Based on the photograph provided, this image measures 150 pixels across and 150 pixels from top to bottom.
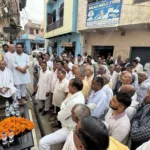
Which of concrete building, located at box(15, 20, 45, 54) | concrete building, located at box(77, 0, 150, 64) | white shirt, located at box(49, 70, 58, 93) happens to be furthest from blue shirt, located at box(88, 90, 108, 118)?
concrete building, located at box(15, 20, 45, 54)

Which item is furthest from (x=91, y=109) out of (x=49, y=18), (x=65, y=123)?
(x=49, y=18)

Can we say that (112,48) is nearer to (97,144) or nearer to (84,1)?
(84,1)

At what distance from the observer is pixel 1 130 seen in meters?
2.17

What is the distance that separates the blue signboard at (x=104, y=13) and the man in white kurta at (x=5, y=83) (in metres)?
6.08

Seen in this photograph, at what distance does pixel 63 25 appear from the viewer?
11398 millimetres

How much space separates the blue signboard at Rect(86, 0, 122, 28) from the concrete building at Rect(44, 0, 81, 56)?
5.42ft

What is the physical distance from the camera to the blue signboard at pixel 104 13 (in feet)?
23.5

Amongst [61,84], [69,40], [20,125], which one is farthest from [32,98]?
[69,40]

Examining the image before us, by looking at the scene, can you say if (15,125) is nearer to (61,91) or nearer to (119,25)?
(61,91)

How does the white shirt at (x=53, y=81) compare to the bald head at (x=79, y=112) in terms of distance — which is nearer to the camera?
the bald head at (x=79, y=112)

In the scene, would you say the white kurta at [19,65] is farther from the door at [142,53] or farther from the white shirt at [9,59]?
the door at [142,53]

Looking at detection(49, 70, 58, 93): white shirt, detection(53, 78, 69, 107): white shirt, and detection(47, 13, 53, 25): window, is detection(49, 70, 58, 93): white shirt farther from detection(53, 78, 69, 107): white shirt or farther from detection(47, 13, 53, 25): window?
detection(47, 13, 53, 25): window

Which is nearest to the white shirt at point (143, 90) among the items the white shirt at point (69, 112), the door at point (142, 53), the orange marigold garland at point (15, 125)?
the white shirt at point (69, 112)

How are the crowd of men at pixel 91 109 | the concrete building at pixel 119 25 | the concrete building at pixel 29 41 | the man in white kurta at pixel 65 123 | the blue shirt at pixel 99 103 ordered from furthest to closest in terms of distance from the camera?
the concrete building at pixel 29 41
the concrete building at pixel 119 25
the blue shirt at pixel 99 103
the man in white kurta at pixel 65 123
the crowd of men at pixel 91 109
